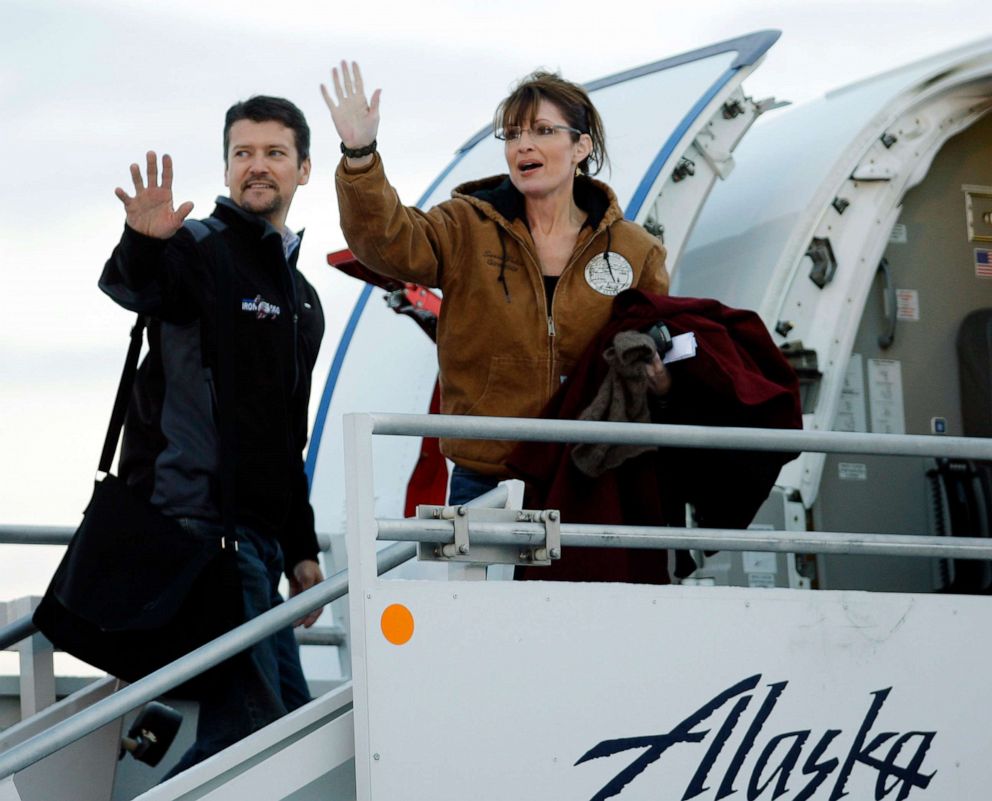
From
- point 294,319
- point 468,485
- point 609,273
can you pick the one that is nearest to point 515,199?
point 609,273

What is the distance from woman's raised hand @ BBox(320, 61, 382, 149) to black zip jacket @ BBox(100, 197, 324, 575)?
0.53 m

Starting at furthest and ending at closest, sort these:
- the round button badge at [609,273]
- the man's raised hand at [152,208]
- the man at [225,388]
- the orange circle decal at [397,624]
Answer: the round button badge at [609,273] < the man at [225,388] < the man's raised hand at [152,208] < the orange circle decal at [397,624]

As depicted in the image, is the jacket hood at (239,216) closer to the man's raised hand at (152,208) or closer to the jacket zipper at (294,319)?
the jacket zipper at (294,319)

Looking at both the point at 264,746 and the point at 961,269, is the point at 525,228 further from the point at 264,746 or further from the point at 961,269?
the point at 961,269

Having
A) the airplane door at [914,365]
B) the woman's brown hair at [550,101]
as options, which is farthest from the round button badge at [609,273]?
the airplane door at [914,365]

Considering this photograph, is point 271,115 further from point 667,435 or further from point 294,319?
point 667,435

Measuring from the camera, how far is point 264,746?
378cm

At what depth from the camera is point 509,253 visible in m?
4.57

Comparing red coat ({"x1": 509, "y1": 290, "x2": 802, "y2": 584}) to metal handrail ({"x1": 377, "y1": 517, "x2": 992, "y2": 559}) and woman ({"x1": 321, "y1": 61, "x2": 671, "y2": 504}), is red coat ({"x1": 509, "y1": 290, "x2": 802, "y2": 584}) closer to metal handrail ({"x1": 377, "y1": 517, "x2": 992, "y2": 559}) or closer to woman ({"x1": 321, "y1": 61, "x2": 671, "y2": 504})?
woman ({"x1": 321, "y1": 61, "x2": 671, "y2": 504})

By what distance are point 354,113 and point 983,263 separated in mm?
3993

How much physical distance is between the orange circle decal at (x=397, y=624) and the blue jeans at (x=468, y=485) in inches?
32.2

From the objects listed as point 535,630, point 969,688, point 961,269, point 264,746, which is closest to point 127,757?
point 264,746

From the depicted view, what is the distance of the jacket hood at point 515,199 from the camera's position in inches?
183

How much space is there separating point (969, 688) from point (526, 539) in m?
1.29
